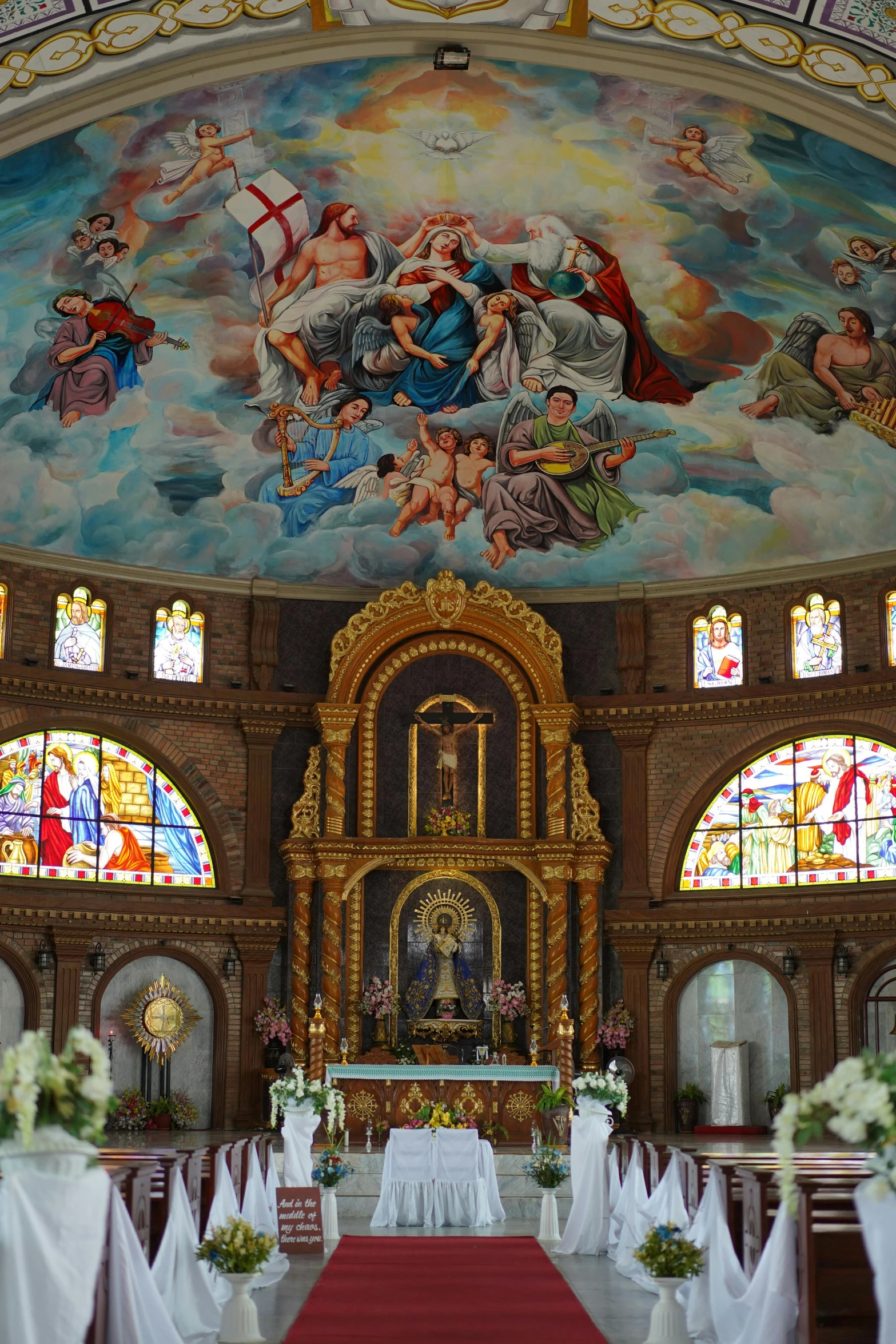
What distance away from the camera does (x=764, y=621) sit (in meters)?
28.5

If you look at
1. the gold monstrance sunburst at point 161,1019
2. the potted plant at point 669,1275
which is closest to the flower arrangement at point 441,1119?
the gold monstrance sunburst at point 161,1019

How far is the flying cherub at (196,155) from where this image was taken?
72.5 feet

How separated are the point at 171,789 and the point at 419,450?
7.44m

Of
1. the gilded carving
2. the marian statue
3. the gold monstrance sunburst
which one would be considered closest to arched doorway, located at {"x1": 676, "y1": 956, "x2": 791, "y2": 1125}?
the marian statue

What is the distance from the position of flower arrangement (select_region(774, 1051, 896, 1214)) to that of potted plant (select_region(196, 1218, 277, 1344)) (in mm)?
4923

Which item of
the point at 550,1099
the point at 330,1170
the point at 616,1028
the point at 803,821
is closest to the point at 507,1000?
the point at 616,1028

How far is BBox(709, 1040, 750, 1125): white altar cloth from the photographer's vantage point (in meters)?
26.6

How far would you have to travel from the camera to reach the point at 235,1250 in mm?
12031

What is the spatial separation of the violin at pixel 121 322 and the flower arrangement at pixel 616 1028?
527 inches

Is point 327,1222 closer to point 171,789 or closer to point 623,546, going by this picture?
point 171,789

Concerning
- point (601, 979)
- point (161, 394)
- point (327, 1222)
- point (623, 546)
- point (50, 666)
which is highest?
point (161, 394)

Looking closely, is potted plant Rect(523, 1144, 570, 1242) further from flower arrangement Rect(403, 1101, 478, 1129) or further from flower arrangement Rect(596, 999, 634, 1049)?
flower arrangement Rect(596, 999, 634, 1049)

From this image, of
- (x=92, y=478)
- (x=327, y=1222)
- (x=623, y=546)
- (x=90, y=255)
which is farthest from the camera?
(x=623, y=546)

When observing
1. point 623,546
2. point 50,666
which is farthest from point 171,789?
point 623,546
